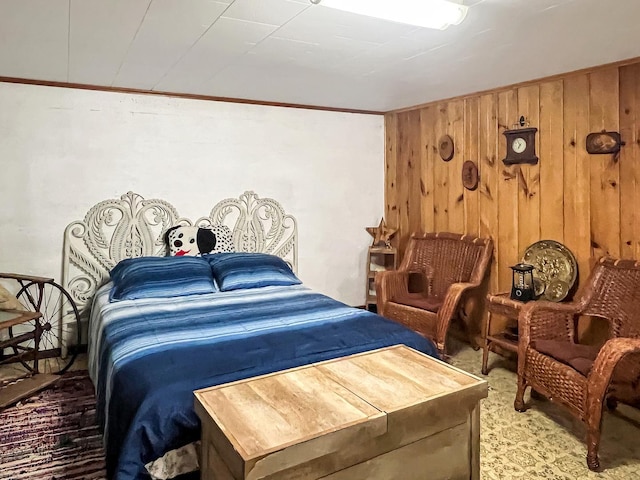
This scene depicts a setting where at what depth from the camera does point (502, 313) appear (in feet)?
10.4

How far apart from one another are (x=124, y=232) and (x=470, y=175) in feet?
9.26

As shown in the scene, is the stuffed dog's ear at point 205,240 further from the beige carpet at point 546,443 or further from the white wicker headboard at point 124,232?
the beige carpet at point 546,443

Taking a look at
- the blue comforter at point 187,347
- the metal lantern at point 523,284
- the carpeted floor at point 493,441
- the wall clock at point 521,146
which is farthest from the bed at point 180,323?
the wall clock at point 521,146

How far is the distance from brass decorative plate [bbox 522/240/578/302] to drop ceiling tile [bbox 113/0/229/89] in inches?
102

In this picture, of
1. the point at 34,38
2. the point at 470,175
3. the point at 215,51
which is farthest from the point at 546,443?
the point at 34,38

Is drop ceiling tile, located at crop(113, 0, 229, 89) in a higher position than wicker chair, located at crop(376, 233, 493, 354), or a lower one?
higher

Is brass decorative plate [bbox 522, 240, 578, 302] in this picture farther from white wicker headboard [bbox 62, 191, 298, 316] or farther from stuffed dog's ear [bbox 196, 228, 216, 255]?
A: stuffed dog's ear [bbox 196, 228, 216, 255]

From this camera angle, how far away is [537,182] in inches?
136

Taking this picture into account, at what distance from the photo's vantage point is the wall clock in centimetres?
344

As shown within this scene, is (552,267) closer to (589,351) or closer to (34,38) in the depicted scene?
(589,351)

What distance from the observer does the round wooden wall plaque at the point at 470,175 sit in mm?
3908

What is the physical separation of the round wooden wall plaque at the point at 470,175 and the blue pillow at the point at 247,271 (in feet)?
5.34

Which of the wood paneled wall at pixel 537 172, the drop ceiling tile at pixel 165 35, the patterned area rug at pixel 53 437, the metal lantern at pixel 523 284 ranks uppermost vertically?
the drop ceiling tile at pixel 165 35

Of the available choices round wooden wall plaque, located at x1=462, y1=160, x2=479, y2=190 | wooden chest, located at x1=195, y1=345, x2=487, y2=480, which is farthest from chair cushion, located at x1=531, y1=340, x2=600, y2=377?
round wooden wall plaque, located at x1=462, y1=160, x2=479, y2=190
